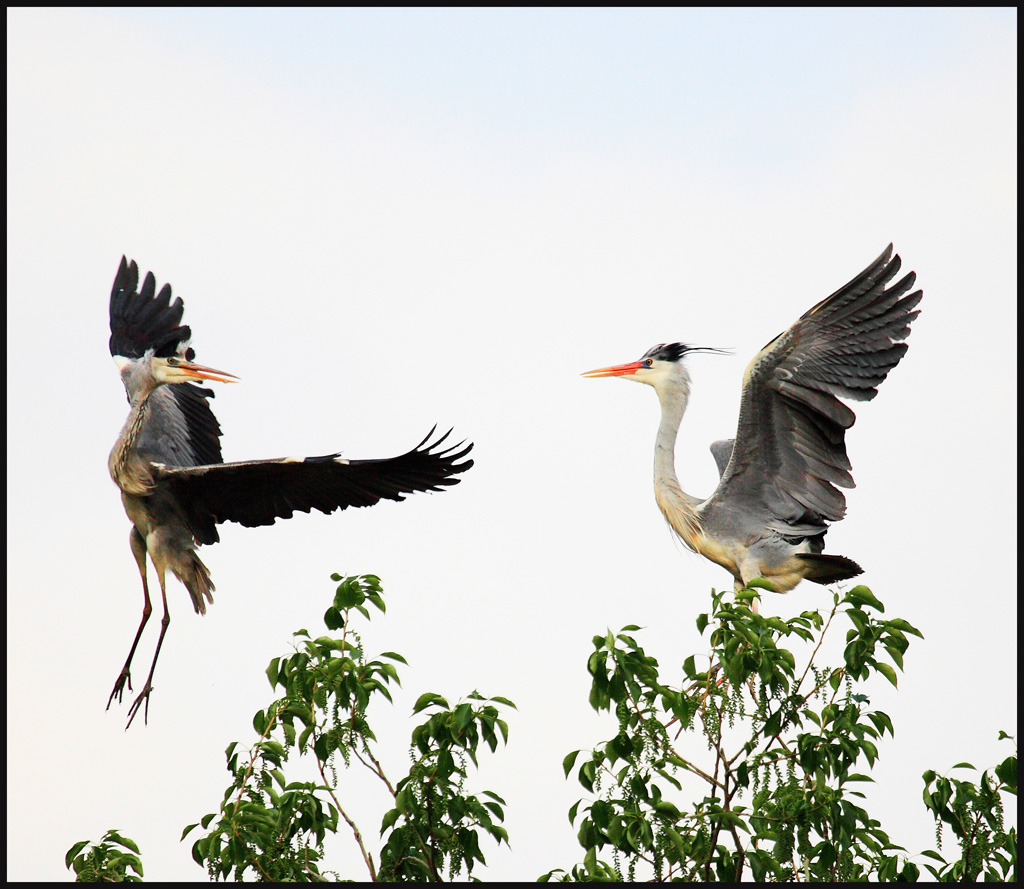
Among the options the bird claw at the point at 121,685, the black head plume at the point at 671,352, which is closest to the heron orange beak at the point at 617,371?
the black head plume at the point at 671,352

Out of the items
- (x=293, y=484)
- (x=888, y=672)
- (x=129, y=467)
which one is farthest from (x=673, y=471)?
(x=888, y=672)

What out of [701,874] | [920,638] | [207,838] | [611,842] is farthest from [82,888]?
[920,638]

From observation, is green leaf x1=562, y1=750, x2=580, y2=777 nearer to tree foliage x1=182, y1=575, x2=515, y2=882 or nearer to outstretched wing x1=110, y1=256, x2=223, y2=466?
tree foliage x1=182, y1=575, x2=515, y2=882

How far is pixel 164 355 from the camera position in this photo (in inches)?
331

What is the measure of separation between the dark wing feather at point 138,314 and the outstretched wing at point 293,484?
168 cm

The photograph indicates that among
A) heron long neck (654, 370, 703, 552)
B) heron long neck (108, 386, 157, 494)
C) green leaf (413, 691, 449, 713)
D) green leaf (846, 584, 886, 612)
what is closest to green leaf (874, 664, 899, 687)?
green leaf (846, 584, 886, 612)

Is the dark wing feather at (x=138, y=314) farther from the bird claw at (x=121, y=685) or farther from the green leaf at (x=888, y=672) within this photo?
the green leaf at (x=888, y=672)

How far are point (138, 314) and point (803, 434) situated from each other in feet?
15.0

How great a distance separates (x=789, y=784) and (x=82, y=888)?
2744 millimetres

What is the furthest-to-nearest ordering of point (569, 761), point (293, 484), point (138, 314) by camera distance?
point (138, 314)
point (293, 484)
point (569, 761)

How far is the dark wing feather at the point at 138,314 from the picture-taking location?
9367mm

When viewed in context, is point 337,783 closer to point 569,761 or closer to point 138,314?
point 569,761

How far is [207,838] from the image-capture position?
17.4 ft

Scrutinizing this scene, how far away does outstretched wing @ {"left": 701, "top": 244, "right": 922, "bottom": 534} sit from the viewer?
8.40 m
